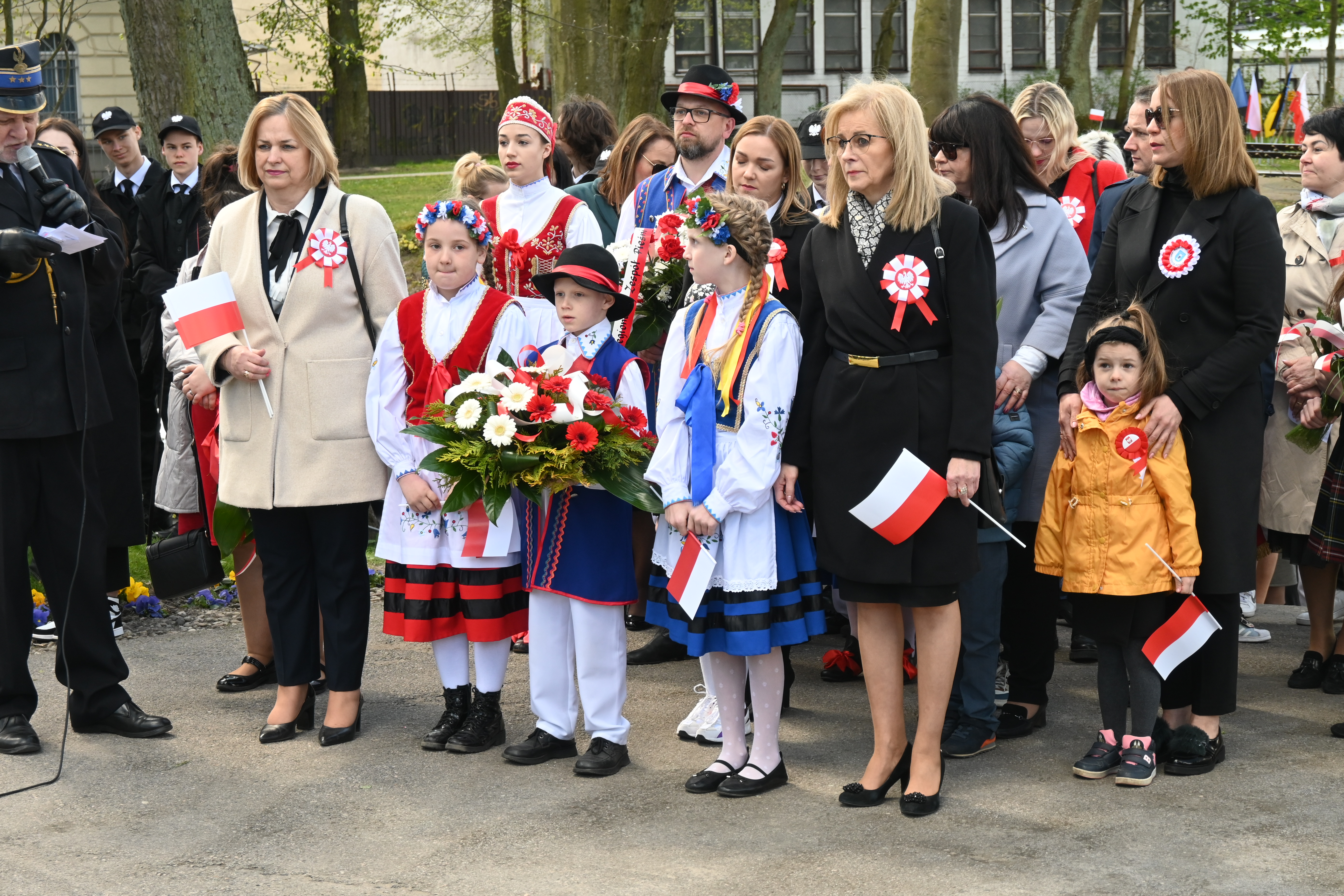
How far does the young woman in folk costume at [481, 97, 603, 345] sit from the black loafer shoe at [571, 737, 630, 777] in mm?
1981

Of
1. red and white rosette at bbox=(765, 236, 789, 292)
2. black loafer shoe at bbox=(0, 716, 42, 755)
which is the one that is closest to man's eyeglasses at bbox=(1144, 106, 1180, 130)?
red and white rosette at bbox=(765, 236, 789, 292)

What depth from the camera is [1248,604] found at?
670 cm

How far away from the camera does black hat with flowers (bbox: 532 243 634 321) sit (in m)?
4.75

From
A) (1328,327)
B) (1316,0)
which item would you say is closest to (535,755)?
(1328,327)

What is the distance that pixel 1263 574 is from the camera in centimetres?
693

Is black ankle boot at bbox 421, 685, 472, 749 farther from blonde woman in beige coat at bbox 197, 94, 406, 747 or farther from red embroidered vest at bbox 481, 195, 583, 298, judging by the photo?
red embroidered vest at bbox 481, 195, 583, 298

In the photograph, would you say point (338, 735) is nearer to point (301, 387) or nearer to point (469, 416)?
point (301, 387)

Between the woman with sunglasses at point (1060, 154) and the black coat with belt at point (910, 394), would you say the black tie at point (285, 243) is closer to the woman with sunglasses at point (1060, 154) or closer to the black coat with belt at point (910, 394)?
the black coat with belt at point (910, 394)

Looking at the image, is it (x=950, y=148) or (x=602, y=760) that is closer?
(x=602, y=760)

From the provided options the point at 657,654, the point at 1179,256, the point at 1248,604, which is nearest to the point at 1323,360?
the point at 1179,256

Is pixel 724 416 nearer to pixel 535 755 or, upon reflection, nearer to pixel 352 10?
pixel 535 755

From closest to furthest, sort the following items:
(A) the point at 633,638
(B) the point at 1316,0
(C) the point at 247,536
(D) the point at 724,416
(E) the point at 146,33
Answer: (D) the point at 724,416 → (C) the point at 247,536 → (A) the point at 633,638 → (E) the point at 146,33 → (B) the point at 1316,0

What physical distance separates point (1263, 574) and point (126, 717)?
5.39 m

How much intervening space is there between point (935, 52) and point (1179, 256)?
10.6 m
